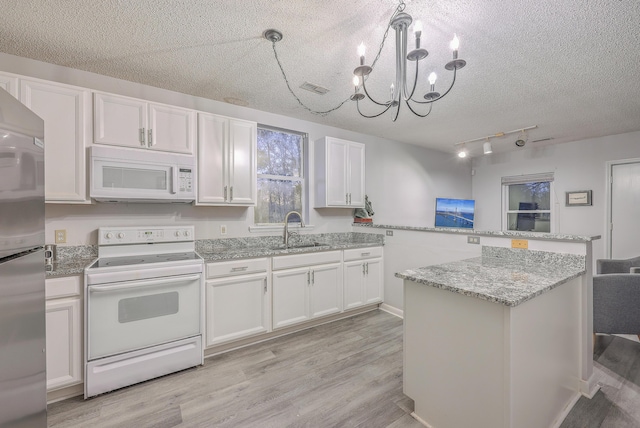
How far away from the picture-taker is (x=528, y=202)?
527 cm

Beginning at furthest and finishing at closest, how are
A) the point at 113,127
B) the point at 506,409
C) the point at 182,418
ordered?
the point at 113,127 < the point at 182,418 < the point at 506,409

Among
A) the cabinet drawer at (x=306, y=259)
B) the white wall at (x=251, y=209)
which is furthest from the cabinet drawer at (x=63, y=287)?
the cabinet drawer at (x=306, y=259)

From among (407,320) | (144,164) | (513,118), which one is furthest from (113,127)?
(513,118)

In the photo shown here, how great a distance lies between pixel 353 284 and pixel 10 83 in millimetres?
3395

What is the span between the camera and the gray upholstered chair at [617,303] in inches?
88.5

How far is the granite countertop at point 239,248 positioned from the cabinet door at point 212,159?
1.72ft

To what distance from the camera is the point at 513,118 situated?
3.51 m

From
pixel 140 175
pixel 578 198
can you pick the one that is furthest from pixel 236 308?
pixel 578 198

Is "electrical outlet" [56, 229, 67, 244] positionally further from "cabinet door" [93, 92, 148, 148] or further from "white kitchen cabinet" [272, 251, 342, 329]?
"white kitchen cabinet" [272, 251, 342, 329]

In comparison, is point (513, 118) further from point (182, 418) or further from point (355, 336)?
point (182, 418)

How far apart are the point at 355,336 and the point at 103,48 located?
10.9 feet

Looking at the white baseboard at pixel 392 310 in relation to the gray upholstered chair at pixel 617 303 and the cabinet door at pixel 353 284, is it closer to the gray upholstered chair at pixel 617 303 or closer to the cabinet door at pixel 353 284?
the cabinet door at pixel 353 284

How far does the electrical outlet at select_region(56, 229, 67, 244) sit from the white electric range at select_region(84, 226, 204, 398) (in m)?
0.26

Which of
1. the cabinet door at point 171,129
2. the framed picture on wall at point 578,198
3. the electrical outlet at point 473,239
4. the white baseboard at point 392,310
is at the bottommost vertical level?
the white baseboard at point 392,310
